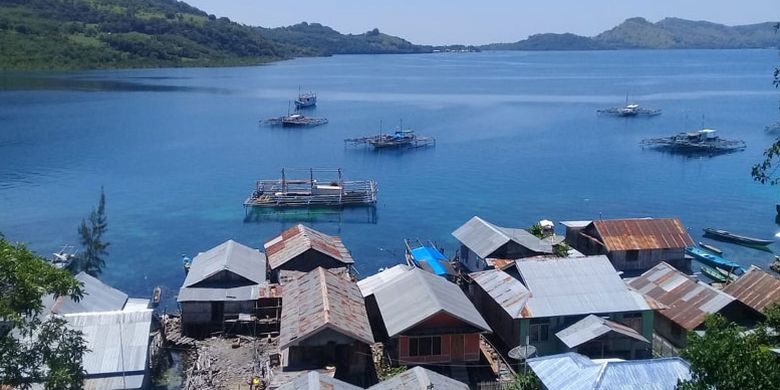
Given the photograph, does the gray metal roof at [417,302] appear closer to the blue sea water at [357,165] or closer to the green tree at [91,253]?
the blue sea water at [357,165]

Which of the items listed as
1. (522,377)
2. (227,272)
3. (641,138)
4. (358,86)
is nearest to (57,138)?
(227,272)

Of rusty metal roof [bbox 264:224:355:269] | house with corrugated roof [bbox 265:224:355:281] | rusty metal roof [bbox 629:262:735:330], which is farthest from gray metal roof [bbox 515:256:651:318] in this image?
rusty metal roof [bbox 264:224:355:269]

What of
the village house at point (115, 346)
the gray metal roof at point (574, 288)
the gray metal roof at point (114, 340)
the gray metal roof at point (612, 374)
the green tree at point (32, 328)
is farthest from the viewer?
the gray metal roof at point (574, 288)

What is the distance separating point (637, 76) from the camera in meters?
188

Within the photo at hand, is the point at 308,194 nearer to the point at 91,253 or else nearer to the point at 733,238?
the point at 91,253

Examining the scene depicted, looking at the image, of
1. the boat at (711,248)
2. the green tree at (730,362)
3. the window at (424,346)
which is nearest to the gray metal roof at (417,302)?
the window at (424,346)

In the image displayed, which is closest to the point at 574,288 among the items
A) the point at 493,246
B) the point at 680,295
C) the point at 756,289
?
the point at 680,295

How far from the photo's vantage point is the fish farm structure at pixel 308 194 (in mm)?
52656

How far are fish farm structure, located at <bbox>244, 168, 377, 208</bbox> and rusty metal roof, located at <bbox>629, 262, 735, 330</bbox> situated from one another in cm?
2723

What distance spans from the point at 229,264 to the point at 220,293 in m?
1.73

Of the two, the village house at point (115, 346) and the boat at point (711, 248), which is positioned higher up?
the village house at point (115, 346)

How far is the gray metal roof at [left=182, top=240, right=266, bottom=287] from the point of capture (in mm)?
29047

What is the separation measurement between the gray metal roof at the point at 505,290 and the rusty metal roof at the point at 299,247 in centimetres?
691

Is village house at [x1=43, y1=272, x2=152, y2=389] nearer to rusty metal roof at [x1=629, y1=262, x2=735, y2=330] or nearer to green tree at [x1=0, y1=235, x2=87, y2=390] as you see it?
green tree at [x1=0, y1=235, x2=87, y2=390]
